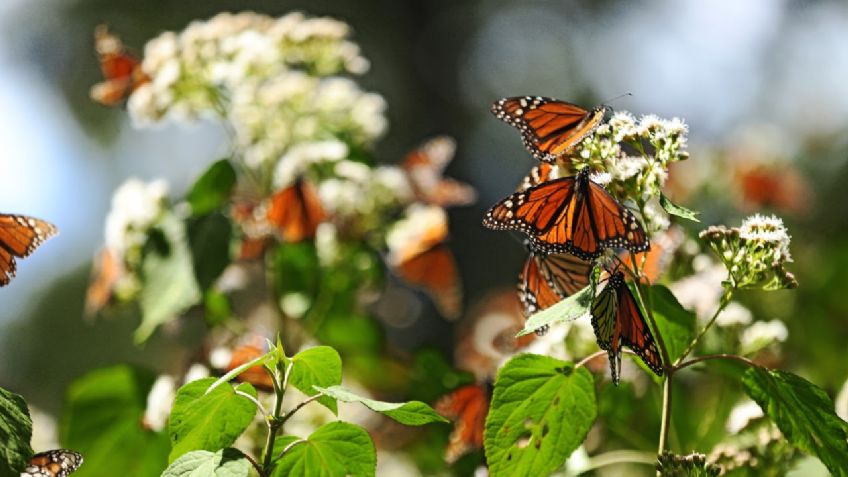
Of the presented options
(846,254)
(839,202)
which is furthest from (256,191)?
(839,202)

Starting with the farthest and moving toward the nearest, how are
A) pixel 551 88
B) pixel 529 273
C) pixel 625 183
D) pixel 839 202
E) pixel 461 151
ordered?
pixel 551 88 → pixel 461 151 → pixel 839 202 → pixel 529 273 → pixel 625 183

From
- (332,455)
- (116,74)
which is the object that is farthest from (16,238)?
(116,74)

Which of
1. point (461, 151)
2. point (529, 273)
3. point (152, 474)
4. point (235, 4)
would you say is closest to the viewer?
point (529, 273)

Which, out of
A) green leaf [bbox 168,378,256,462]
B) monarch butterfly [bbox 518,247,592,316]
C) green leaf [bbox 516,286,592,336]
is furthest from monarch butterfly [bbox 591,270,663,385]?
green leaf [bbox 168,378,256,462]

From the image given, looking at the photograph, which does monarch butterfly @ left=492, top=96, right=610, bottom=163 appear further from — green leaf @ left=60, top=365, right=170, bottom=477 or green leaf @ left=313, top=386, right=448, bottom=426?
green leaf @ left=60, top=365, right=170, bottom=477

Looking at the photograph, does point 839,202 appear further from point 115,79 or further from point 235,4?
point 235,4

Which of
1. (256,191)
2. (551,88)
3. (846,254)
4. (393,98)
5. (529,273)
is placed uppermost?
(529,273)

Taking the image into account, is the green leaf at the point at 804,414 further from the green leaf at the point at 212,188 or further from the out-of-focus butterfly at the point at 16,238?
the green leaf at the point at 212,188

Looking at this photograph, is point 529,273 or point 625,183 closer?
point 625,183
